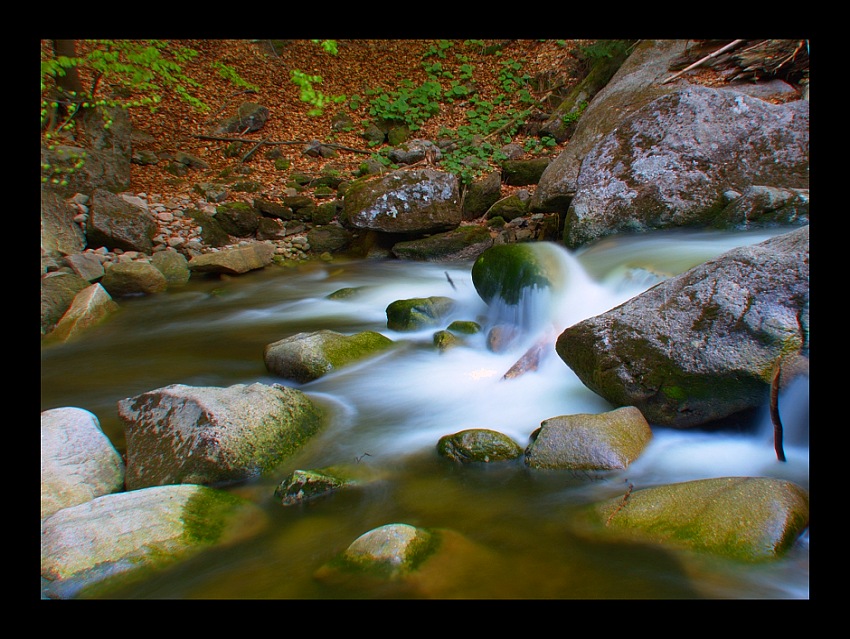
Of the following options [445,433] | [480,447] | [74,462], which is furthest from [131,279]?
[480,447]

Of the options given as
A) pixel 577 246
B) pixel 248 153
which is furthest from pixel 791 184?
pixel 248 153

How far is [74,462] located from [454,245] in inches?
281

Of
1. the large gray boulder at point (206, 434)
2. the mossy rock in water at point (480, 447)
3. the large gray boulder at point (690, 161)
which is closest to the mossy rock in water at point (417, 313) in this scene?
the large gray boulder at point (690, 161)

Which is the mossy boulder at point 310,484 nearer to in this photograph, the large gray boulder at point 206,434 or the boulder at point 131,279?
the large gray boulder at point 206,434

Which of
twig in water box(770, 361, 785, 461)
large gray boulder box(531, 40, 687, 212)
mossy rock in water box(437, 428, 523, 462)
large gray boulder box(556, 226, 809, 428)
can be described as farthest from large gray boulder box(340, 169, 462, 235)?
twig in water box(770, 361, 785, 461)

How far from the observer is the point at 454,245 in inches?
368

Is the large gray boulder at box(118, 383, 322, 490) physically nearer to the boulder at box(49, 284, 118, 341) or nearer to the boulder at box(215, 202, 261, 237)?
the boulder at box(49, 284, 118, 341)

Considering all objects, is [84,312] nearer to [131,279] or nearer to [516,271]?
[131,279]

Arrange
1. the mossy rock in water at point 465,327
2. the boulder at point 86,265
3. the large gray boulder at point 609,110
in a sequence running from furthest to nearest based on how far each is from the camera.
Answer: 1. the large gray boulder at point 609,110
2. the boulder at point 86,265
3. the mossy rock in water at point 465,327

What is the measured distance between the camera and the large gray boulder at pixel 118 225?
866 cm

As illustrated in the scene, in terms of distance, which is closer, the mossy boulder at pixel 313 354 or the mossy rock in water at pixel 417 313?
the mossy boulder at pixel 313 354

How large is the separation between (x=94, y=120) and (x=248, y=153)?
3.16m

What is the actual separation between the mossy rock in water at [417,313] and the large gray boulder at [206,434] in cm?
253

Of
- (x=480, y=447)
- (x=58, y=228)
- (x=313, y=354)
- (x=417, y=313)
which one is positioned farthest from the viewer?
(x=58, y=228)
